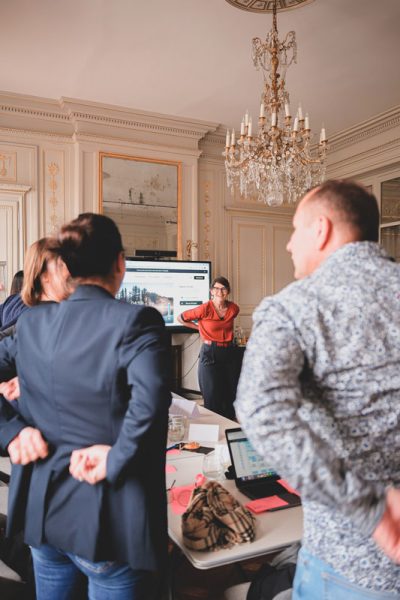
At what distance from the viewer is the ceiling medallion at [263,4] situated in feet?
10.1

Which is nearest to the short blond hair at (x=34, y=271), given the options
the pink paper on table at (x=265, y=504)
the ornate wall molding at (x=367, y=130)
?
the pink paper on table at (x=265, y=504)

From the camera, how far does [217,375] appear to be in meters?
4.47

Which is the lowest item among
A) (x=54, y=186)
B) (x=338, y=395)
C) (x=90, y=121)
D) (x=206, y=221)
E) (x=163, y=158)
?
(x=338, y=395)

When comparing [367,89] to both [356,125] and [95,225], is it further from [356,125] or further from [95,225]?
[95,225]

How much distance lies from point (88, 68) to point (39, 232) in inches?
71.3

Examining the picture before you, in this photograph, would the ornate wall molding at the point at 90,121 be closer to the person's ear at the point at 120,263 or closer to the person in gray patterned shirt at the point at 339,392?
the person's ear at the point at 120,263

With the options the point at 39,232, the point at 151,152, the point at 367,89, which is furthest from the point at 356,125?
the point at 39,232

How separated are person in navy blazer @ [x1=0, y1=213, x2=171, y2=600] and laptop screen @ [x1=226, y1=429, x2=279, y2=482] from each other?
0.66 metres

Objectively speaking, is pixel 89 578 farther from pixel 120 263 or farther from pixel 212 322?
pixel 212 322

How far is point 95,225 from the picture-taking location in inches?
43.5

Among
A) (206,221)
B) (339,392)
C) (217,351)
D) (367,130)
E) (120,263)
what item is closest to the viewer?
(339,392)

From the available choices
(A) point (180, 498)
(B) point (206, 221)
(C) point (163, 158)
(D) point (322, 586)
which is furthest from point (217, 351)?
(D) point (322, 586)

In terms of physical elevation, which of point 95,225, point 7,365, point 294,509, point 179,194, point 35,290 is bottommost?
point 294,509

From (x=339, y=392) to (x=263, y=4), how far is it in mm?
3165
